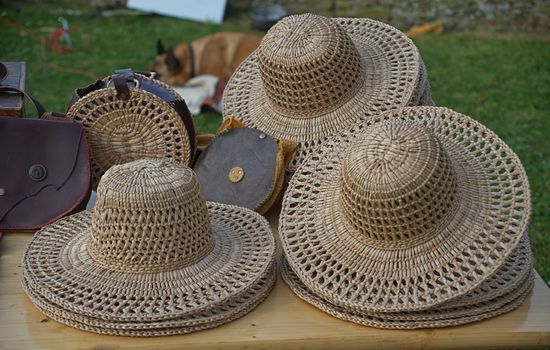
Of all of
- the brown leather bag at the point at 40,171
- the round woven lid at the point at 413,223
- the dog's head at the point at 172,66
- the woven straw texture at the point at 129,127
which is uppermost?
the round woven lid at the point at 413,223

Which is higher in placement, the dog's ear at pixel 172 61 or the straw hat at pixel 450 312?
the straw hat at pixel 450 312

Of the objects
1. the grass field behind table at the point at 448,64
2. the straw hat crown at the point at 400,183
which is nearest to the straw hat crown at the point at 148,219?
the straw hat crown at the point at 400,183

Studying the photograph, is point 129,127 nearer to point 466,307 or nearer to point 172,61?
point 466,307

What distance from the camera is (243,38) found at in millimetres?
6098

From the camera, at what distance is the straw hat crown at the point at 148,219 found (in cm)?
173

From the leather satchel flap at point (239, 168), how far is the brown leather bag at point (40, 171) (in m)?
0.35

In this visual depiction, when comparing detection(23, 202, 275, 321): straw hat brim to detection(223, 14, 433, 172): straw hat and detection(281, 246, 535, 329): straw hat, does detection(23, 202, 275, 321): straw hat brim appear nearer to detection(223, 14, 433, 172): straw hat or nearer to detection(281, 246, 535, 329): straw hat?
detection(281, 246, 535, 329): straw hat

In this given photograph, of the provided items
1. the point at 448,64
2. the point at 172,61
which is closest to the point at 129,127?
the point at 172,61

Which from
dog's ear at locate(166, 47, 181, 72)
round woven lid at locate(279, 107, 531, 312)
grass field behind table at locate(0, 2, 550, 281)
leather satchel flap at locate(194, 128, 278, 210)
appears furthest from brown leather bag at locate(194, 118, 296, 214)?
dog's ear at locate(166, 47, 181, 72)

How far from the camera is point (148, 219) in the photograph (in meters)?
1.74

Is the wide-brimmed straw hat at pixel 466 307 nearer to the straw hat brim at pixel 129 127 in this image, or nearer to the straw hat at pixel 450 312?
the straw hat at pixel 450 312

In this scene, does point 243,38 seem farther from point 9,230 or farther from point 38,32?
point 9,230

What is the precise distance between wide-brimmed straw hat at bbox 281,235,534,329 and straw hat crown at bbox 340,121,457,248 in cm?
16

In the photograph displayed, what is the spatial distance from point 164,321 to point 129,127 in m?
0.77
